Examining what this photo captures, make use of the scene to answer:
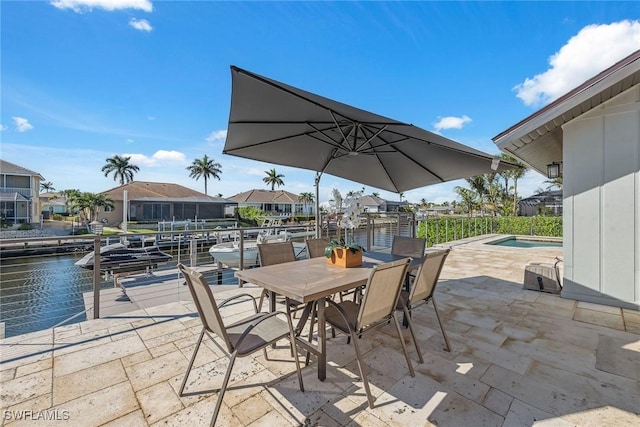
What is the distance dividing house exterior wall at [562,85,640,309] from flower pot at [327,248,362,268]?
3414 millimetres

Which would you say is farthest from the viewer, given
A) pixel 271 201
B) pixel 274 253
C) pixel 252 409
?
pixel 271 201

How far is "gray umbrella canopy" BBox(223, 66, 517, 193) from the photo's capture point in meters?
2.46

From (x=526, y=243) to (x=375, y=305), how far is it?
493 inches

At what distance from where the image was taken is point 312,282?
2178mm

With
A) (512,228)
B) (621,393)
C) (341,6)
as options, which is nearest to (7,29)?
(341,6)

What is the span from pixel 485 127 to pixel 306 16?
459 inches

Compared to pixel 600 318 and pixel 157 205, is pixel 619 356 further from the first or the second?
pixel 157 205

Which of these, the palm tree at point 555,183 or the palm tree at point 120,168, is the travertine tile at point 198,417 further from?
the palm tree at point 120,168

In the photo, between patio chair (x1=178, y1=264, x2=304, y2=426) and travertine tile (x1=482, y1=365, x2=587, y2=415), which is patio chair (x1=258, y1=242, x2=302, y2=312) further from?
travertine tile (x1=482, y1=365, x2=587, y2=415)

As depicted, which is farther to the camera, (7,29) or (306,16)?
(306,16)

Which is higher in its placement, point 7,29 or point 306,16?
point 306,16

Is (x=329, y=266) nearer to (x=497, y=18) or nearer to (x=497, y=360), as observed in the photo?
(x=497, y=360)

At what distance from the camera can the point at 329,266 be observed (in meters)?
2.78

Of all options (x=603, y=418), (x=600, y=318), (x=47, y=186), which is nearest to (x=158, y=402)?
(x=603, y=418)
